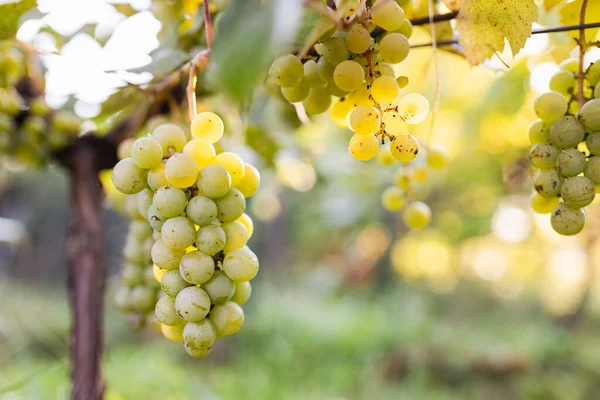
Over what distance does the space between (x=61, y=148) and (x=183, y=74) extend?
0.39 meters

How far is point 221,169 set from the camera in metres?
0.31

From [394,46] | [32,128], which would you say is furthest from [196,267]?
[32,128]

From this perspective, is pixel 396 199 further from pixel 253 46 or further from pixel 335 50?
pixel 253 46

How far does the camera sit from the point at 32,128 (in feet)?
2.18

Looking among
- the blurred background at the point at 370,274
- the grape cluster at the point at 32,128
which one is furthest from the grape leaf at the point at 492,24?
the grape cluster at the point at 32,128

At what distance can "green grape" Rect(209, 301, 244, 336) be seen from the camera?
1.05 feet

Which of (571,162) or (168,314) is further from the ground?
(571,162)

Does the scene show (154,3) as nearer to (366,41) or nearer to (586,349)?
(366,41)

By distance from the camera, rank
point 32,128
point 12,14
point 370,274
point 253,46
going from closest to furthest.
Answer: point 253,46 → point 12,14 → point 32,128 → point 370,274

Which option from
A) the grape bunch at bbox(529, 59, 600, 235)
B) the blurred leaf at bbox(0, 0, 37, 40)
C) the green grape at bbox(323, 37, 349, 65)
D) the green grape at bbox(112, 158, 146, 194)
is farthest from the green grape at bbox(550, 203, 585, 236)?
the blurred leaf at bbox(0, 0, 37, 40)

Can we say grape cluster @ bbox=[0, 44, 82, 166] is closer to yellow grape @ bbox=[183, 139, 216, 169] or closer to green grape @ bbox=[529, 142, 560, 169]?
yellow grape @ bbox=[183, 139, 216, 169]

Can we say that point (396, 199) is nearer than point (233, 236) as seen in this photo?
No

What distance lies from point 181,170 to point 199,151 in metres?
0.02

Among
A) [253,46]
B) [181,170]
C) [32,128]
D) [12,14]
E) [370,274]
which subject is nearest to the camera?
[253,46]
